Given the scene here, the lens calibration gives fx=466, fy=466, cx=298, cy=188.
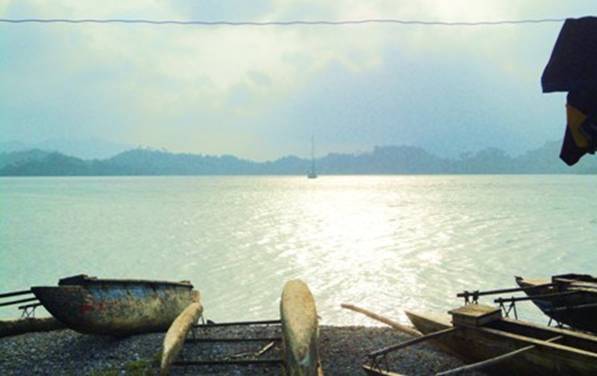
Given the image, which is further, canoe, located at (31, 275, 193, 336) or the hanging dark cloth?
canoe, located at (31, 275, 193, 336)

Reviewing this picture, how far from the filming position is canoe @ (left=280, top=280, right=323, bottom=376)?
9391 mm

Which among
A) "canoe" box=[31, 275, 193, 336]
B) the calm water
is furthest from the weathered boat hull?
the calm water

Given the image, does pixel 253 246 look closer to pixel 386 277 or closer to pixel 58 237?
pixel 386 277

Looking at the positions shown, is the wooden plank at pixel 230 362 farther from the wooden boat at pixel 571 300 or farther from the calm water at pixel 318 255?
the calm water at pixel 318 255

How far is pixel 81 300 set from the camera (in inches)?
521

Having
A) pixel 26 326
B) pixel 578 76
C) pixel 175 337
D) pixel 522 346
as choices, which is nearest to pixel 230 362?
pixel 175 337

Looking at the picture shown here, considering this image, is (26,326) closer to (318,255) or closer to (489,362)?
(489,362)

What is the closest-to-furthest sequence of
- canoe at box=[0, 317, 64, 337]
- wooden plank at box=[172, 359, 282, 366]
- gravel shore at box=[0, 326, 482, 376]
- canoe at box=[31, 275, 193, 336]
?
wooden plank at box=[172, 359, 282, 366], gravel shore at box=[0, 326, 482, 376], canoe at box=[31, 275, 193, 336], canoe at box=[0, 317, 64, 337]

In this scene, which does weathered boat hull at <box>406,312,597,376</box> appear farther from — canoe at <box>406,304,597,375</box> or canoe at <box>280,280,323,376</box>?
canoe at <box>280,280,323,376</box>

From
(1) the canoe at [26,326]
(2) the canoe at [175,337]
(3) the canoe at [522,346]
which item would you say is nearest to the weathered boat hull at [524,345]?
(3) the canoe at [522,346]

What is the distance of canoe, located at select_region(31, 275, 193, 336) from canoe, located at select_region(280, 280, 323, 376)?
506 cm

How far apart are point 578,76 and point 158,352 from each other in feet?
39.0

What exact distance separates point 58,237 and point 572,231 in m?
63.2

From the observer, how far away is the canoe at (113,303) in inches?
513
